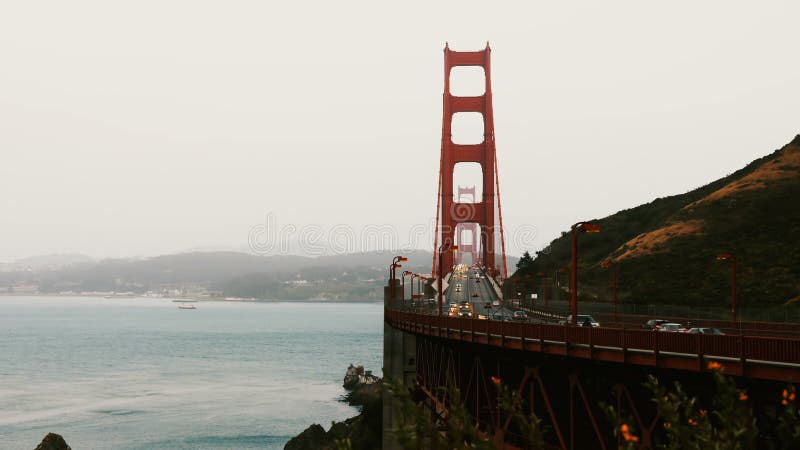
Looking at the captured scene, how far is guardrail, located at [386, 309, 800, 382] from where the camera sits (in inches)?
771

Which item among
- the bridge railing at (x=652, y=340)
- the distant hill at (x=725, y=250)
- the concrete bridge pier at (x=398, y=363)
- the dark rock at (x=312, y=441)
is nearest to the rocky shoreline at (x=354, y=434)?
the dark rock at (x=312, y=441)

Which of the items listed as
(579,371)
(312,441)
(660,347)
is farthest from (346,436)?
(660,347)

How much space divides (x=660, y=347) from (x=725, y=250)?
7641cm

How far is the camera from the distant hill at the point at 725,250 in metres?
82.5

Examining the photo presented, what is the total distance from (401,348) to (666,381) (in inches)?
1385

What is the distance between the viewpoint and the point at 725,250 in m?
94.1

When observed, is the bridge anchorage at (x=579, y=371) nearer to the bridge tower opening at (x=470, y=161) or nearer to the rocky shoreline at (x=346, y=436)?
the rocky shoreline at (x=346, y=436)

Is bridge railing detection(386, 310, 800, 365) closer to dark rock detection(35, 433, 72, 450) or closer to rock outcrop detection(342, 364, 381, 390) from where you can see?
dark rock detection(35, 433, 72, 450)

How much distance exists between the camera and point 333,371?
5118 inches

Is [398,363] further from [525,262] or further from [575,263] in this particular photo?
Result: [525,262]

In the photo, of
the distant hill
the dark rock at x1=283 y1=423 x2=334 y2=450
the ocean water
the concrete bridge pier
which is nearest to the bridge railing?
the concrete bridge pier

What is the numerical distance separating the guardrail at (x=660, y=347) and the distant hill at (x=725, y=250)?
53007mm

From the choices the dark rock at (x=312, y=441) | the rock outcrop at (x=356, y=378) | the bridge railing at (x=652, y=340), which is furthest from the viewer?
the rock outcrop at (x=356, y=378)

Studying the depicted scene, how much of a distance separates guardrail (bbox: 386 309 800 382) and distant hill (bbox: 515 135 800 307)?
53.0 metres
